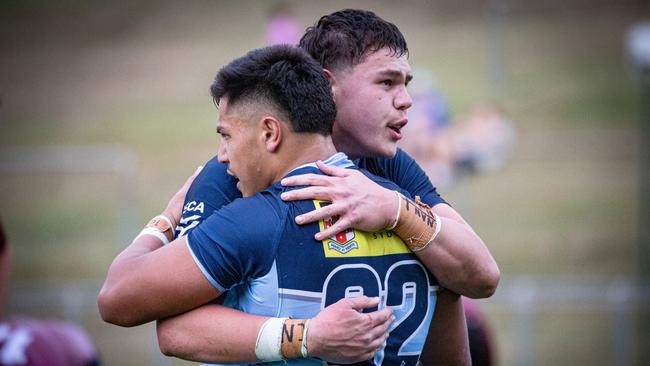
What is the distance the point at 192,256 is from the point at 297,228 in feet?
1.04

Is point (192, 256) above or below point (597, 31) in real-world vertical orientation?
below

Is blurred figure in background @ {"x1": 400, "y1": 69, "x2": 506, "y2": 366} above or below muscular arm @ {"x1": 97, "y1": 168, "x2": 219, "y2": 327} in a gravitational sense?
above

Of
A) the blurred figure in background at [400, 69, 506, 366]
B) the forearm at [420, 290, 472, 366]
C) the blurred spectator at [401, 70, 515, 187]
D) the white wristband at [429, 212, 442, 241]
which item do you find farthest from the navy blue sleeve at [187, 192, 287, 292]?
the blurred spectator at [401, 70, 515, 187]

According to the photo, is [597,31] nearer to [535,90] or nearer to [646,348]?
[535,90]

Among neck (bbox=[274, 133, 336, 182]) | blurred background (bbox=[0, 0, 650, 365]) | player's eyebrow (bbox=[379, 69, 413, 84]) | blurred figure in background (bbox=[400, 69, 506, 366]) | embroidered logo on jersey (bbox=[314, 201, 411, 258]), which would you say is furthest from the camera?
blurred figure in background (bbox=[400, 69, 506, 366])

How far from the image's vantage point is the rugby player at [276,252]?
259cm

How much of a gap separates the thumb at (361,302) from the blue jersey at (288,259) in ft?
0.13

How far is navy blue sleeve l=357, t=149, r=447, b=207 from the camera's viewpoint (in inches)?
129

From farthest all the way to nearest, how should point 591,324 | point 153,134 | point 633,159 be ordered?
point 153,134 < point 633,159 < point 591,324

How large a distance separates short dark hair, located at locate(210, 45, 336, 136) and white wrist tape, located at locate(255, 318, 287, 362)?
2.01ft

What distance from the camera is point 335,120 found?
3.07 meters

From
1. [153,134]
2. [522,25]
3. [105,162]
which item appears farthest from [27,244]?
[522,25]

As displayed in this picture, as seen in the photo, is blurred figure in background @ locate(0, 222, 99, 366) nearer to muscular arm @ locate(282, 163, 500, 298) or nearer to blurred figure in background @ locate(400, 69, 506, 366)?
muscular arm @ locate(282, 163, 500, 298)

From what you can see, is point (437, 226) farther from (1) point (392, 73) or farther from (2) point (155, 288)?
(2) point (155, 288)
